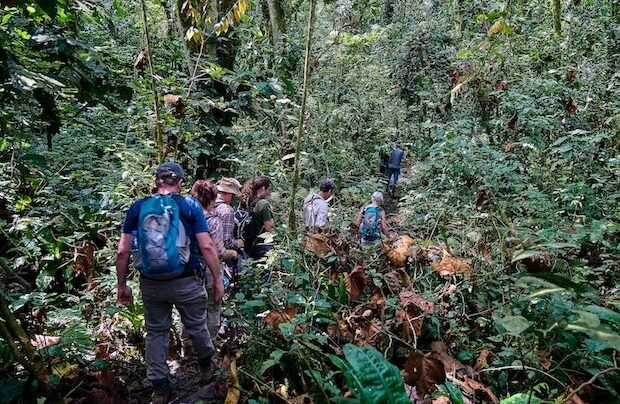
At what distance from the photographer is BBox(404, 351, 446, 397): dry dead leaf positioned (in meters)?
2.79

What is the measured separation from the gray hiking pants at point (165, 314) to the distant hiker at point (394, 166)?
1022 centimetres

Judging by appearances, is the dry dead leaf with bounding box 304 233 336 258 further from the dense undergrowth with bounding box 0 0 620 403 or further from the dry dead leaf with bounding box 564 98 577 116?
the dry dead leaf with bounding box 564 98 577 116

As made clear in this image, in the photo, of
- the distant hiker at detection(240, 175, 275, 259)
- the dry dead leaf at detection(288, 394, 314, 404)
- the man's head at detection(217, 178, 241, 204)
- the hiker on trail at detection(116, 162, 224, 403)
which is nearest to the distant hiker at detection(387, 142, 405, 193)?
the distant hiker at detection(240, 175, 275, 259)

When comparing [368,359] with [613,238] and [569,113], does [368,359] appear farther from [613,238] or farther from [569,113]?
[569,113]

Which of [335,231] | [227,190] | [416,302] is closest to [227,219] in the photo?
[227,190]

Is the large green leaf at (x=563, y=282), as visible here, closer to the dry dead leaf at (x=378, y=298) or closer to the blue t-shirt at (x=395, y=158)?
the dry dead leaf at (x=378, y=298)

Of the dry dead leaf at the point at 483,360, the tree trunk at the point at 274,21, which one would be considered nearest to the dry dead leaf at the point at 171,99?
the dry dead leaf at the point at 483,360

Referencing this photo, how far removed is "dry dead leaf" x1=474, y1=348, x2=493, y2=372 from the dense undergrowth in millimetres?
24

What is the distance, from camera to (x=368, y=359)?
2.46 meters

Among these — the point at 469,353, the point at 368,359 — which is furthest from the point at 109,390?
the point at 469,353

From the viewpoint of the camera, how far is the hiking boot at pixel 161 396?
3441 millimetres

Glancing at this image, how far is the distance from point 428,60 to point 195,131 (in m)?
10.7

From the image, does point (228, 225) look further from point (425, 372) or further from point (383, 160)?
point (383, 160)

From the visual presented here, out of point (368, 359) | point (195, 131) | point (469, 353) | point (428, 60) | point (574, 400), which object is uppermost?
point (428, 60)
